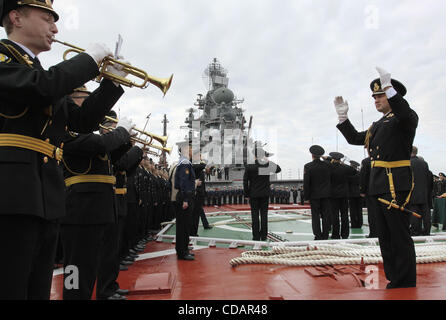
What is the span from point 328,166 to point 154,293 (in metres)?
5.31

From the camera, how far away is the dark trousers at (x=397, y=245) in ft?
9.21

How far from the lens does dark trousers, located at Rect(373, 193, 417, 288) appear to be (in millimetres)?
2807

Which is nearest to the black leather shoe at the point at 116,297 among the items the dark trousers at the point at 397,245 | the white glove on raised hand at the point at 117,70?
the white glove on raised hand at the point at 117,70

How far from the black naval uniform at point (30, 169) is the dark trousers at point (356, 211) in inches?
342

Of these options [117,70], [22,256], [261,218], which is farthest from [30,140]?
[261,218]

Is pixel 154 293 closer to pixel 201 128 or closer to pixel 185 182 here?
pixel 185 182

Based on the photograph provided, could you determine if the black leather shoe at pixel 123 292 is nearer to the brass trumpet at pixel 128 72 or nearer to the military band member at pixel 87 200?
the military band member at pixel 87 200

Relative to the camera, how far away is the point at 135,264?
5.13 metres

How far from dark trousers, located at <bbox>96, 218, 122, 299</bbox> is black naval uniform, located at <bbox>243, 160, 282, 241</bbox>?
13.0 ft

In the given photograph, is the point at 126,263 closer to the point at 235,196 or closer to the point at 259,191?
the point at 259,191

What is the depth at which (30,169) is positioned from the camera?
5.30 feet

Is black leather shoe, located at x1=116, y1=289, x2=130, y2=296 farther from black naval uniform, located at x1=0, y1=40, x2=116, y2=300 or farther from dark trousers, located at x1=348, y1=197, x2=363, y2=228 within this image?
dark trousers, located at x1=348, y1=197, x2=363, y2=228

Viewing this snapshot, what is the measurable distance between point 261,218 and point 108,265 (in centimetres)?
411
